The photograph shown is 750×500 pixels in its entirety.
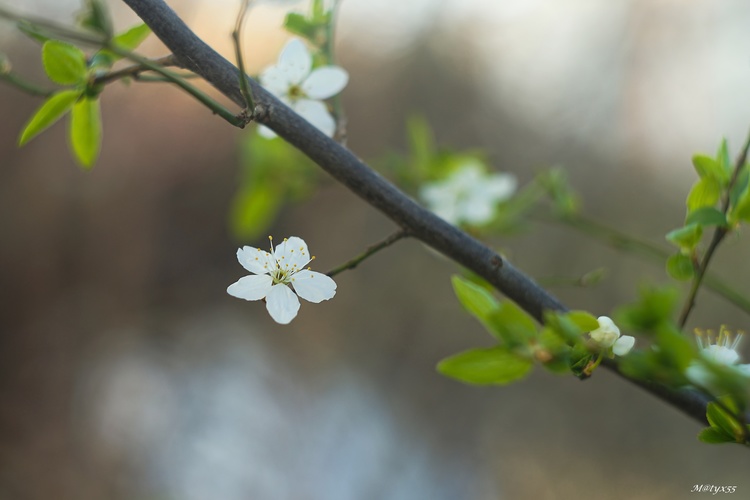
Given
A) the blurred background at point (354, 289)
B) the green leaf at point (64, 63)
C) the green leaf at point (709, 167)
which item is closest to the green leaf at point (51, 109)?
the green leaf at point (64, 63)

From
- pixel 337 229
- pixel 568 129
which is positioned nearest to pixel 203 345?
pixel 337 229

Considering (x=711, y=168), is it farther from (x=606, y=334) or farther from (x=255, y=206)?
(x=255, y=206)

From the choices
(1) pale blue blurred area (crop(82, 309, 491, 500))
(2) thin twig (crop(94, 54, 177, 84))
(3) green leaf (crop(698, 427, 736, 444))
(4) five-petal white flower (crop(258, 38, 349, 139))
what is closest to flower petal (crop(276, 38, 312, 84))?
(4) five-petal white flower (crop(258, 38, 349, 139))

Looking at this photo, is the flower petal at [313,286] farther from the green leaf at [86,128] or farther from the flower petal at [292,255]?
the green leaf at [86,128]

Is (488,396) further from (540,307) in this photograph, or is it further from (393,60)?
(540,307)

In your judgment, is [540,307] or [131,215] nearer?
[540,307]

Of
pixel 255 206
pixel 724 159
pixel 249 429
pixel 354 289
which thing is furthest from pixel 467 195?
pixel 354 289

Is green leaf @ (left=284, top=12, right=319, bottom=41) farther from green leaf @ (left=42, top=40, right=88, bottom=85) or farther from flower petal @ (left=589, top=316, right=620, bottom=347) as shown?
flower petal @ (left=589, top=316, right=620, bottom=347)
